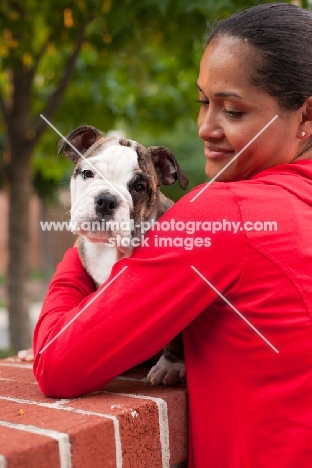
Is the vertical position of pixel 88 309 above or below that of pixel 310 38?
below

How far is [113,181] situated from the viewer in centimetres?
217

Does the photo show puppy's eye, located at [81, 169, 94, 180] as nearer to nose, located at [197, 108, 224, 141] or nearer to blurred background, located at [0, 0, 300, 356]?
blurred background, located at [0, 0, 300, 356]

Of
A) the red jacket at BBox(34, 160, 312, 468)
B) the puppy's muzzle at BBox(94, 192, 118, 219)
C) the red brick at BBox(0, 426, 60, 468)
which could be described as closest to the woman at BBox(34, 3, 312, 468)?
the red jacket at BBox(34, 160, 312, 468)

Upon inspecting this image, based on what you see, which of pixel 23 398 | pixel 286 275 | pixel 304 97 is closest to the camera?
pixel 286 275

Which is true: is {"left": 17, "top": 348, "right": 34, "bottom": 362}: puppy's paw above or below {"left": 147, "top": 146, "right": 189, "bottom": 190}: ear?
below

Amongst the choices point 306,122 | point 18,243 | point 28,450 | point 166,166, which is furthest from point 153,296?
point 18,243

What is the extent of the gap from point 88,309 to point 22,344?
3892 mm

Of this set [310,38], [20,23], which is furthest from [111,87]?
[310,38]

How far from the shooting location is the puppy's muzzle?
2016mm

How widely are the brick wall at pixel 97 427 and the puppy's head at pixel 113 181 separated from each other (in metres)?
0.52

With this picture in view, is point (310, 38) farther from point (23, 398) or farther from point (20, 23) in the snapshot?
point (20, 23)

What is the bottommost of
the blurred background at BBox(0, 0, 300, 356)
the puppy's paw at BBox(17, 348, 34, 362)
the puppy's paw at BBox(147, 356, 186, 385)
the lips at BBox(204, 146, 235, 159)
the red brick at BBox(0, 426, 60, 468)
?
the red brick at BBox(0, 426, 60, 468)

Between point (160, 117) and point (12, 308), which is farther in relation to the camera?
point (160, 117)

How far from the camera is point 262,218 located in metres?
1.53
